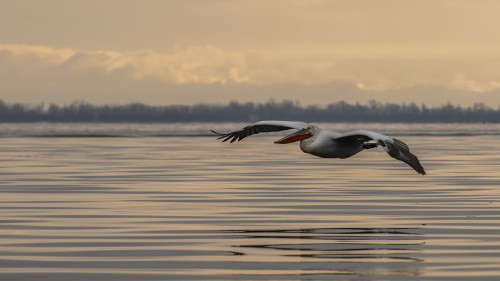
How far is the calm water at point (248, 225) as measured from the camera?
571 inches

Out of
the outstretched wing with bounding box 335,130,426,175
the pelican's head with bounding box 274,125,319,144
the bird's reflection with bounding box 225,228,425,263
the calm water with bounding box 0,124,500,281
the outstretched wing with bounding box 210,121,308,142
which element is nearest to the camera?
the calm water with bounding box 0,124,500,281

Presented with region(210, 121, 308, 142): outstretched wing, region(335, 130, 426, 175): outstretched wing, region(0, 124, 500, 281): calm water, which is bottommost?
region(0, 124, 500, 281): calm water

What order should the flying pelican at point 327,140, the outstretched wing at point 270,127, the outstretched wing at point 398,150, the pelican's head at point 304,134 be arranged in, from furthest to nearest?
the outstretched wing at point 270,127 < the pelican's head at point 304,134 < the flying pelican at point 327,140 < the outstretched wing at point 398,150

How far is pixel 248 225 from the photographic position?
19609 mm

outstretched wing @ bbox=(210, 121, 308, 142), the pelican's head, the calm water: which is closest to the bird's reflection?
the calm water

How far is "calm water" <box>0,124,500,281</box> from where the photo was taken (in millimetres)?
14516

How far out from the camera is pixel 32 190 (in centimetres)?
2759

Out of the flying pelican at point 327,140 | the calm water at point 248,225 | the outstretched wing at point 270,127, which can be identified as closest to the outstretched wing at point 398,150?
the flying pelican at point 327,140

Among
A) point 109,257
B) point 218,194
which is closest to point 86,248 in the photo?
point 109,257

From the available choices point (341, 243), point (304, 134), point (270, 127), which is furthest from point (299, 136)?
point (341, 243)

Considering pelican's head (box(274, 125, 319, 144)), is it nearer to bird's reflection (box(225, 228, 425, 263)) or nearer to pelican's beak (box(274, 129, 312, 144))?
pelican's beak (box(274, 129, 312, 144))

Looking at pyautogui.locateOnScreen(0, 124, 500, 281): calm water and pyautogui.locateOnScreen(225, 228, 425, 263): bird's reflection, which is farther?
pyautogui.locateOnScreen(225, 228, 425, 263): bird's reflection

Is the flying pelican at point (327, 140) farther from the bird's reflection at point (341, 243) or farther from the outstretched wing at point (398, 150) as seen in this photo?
the bird's reflection at point (341, 243)

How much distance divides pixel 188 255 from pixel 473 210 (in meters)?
8.09
